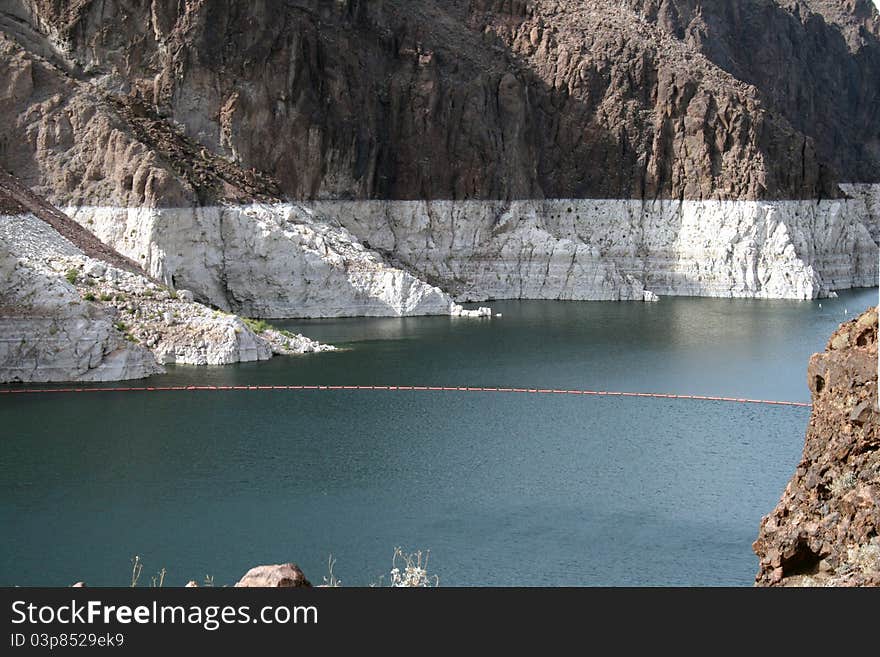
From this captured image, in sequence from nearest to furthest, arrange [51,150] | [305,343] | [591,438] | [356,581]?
[356,581]
[591,438]
[305,343]
[51,150]

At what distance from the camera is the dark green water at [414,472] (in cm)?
3322

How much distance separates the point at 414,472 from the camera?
139 ft

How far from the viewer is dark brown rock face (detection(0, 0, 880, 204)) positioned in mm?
85750

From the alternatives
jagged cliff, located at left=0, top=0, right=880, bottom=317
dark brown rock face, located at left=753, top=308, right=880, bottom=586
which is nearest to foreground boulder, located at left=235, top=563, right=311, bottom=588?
dark brown rock face, located at left=753, top=308, right=880, bottom=586

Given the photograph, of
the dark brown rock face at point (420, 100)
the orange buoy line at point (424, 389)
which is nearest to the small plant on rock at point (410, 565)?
the orange buoy line at point (424, 389)

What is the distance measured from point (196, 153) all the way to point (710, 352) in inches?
1281

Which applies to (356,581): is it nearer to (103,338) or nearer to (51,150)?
(103,338)

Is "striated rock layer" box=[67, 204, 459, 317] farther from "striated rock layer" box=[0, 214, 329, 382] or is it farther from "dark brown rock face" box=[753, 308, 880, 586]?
"dark brown rock face" box=[753, 308, 880, 586]

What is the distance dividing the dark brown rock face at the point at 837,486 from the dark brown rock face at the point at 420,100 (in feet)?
207

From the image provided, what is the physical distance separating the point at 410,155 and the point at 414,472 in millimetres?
59414

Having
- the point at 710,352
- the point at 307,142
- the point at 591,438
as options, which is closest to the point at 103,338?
the point at 591,438

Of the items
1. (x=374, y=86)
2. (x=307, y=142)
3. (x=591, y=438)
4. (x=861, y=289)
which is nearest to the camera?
(x=591, y=438)

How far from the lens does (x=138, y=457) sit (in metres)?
44.6

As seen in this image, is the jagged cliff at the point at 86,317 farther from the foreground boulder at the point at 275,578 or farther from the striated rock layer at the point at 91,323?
the foreground boulder at the point at 275,578
